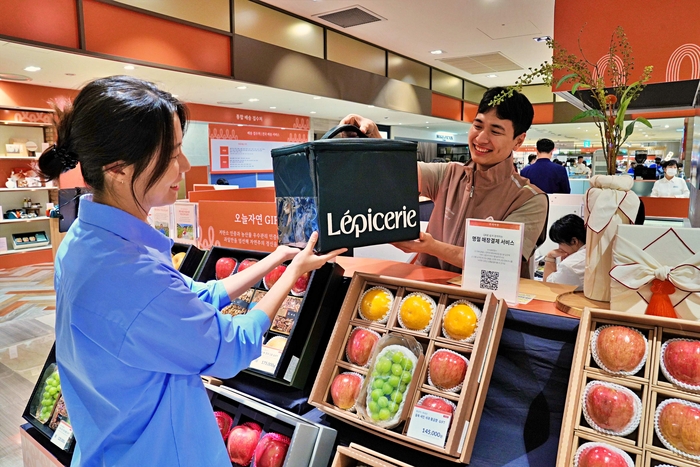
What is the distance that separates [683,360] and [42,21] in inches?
206

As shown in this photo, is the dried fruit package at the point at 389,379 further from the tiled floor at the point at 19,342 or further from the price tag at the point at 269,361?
the tiled floor at the point at 19,342

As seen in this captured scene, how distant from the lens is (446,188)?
6.89ft

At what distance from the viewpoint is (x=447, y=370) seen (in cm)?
106

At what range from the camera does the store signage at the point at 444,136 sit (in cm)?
1503

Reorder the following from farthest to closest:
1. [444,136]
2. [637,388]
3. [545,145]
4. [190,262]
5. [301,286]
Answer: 1. [444,136]
2. [545,145]
3. [190,262]
4. [301,286]
5. [637,388]

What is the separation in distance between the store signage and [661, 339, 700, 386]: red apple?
1445cm

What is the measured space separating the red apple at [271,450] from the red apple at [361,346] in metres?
0.26

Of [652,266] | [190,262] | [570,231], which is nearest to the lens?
[652,266]

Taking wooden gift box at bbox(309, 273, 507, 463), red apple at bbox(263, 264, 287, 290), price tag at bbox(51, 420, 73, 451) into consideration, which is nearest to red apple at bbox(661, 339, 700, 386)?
wooden gift box at bbox(309, 273, 507, 463)

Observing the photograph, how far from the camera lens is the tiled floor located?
2.92 metres

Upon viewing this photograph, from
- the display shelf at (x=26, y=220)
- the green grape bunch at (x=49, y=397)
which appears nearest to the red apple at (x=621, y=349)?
the green grape bunch at (x=49, y=397)

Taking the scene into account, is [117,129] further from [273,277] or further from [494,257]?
[494,257]

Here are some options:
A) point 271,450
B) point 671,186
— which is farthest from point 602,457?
point 671,186

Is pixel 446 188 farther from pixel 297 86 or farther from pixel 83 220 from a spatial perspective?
pixel 297 86
